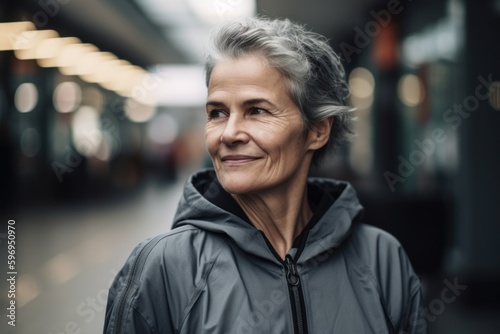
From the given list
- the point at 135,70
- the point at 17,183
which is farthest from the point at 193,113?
the point at 17,183

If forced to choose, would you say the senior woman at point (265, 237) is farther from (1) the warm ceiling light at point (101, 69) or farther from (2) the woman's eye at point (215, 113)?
(1) the warm ceiling light at point (101, 69)

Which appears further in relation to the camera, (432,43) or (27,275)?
(432,43)

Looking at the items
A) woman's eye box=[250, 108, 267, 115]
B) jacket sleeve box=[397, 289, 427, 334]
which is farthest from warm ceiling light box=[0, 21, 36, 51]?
jacket sleeve box=[397, 289, 427, 334]

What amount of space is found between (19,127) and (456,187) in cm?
785

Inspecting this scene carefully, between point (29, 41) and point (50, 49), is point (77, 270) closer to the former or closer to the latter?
point (29, 41)

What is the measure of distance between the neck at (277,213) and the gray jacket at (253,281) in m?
0.06

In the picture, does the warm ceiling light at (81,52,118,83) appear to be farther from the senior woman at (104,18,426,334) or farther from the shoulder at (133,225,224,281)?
the shoulder at (133,225,224,281)

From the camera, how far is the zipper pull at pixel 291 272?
163cm

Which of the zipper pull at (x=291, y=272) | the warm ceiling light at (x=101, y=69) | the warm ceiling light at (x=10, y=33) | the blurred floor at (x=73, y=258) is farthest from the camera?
the warm ceiling light at (x=101, y=69)

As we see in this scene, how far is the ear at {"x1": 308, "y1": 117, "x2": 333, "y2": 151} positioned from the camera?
1924 millimetres

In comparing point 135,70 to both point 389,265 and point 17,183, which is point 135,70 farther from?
point 389,265

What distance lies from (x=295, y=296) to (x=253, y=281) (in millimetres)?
124

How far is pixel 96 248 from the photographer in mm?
7695

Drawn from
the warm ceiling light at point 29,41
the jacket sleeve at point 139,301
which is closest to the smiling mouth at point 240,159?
the jacket sleeve at point 139,301
